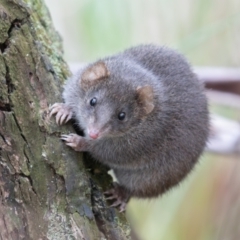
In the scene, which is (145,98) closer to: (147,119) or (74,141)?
(147,119)

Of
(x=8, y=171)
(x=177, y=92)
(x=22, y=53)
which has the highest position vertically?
(x=177, y=92)

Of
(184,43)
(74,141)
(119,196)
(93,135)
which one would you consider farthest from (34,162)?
(184,43)

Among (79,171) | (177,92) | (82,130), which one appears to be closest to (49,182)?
(79,171)

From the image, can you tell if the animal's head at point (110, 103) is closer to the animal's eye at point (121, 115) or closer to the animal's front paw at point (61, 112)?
the animal's eye at point (121, 115)

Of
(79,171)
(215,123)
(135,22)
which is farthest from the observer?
(135,22)

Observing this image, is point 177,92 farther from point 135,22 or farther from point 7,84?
point 135,22
